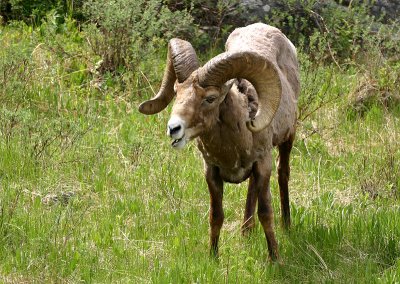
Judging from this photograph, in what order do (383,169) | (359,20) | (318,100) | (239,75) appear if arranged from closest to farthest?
(239,75)
(383,169)
(318,100)
(359,20)

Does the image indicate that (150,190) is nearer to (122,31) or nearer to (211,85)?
(211,85)

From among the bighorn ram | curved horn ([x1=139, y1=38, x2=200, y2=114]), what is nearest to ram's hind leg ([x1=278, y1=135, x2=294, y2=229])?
the bighorn ram

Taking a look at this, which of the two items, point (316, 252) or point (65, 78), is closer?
point (316, 252)

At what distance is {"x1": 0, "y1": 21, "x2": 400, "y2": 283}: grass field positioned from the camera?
24.9ft

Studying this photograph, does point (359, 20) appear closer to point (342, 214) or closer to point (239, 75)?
point (342, 214)

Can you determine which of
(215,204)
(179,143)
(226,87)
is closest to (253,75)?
(226,87)

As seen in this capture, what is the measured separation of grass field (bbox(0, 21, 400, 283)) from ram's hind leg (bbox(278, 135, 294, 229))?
102 mm

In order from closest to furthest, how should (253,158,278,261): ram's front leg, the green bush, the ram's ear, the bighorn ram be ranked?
the bighorn ram < the ram's ear < (253,158,278,261): ram's front leg < the green bush

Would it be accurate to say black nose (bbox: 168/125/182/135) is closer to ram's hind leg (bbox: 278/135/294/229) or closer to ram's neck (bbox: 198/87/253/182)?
ram's neck (bbox: 198/87/253/182)

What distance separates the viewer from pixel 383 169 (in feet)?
31.4

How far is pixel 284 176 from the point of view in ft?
29.4

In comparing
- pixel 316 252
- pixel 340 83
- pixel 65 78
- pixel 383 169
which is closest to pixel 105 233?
pixel 316 252

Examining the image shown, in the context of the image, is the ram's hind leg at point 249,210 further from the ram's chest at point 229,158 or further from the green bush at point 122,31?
A: the green bush at point 122,31

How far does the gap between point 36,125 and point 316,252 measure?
367 centimetres
